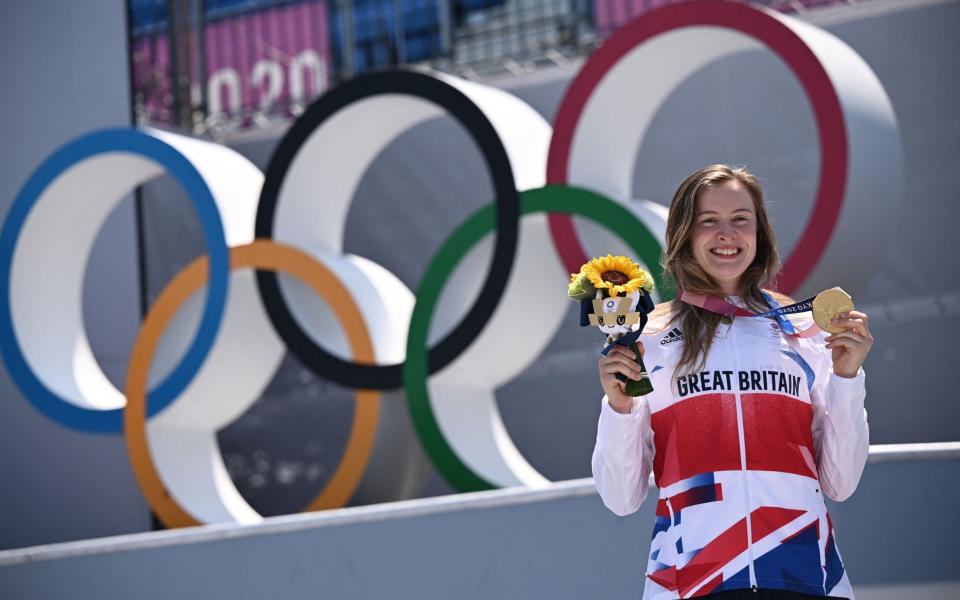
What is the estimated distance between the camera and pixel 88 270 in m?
10.1

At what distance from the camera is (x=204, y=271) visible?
24.8ft

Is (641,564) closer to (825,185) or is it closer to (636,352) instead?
(825,185)

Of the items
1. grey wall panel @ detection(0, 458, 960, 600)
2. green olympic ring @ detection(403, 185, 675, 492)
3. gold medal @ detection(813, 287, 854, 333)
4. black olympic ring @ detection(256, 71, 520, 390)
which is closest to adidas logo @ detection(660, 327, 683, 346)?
gold medal @ detection(813, 287, 854, 333)

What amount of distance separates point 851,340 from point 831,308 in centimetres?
6

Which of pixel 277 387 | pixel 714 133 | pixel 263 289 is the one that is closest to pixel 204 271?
pixel 263 289

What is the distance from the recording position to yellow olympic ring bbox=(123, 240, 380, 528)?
715 centimetres

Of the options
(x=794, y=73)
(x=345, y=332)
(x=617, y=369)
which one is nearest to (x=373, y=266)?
(x=345, y=332)

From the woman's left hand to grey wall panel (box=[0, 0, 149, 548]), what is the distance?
844 centimetres

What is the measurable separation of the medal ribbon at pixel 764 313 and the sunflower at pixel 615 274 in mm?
87

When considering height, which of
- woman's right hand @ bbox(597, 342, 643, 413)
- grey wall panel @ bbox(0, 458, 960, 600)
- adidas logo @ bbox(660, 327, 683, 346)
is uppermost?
adidas logo @ bbox(660, 327, 683, 346)

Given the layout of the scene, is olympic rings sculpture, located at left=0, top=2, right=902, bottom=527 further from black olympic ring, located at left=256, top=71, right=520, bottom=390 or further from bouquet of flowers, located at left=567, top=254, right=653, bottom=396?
bouquet of flowers, located at left=567, top=254, right=653, bottom=396

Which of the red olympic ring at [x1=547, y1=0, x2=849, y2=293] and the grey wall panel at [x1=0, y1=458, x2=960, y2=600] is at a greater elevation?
the red olympic ring at [x1=547, y1=0, x2=849, y2=293]

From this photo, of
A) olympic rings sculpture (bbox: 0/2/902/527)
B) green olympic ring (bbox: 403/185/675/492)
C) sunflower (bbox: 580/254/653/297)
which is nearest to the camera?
sunflower (bbox: 580/254/653/297)

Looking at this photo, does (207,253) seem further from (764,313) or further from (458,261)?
(764,313)
